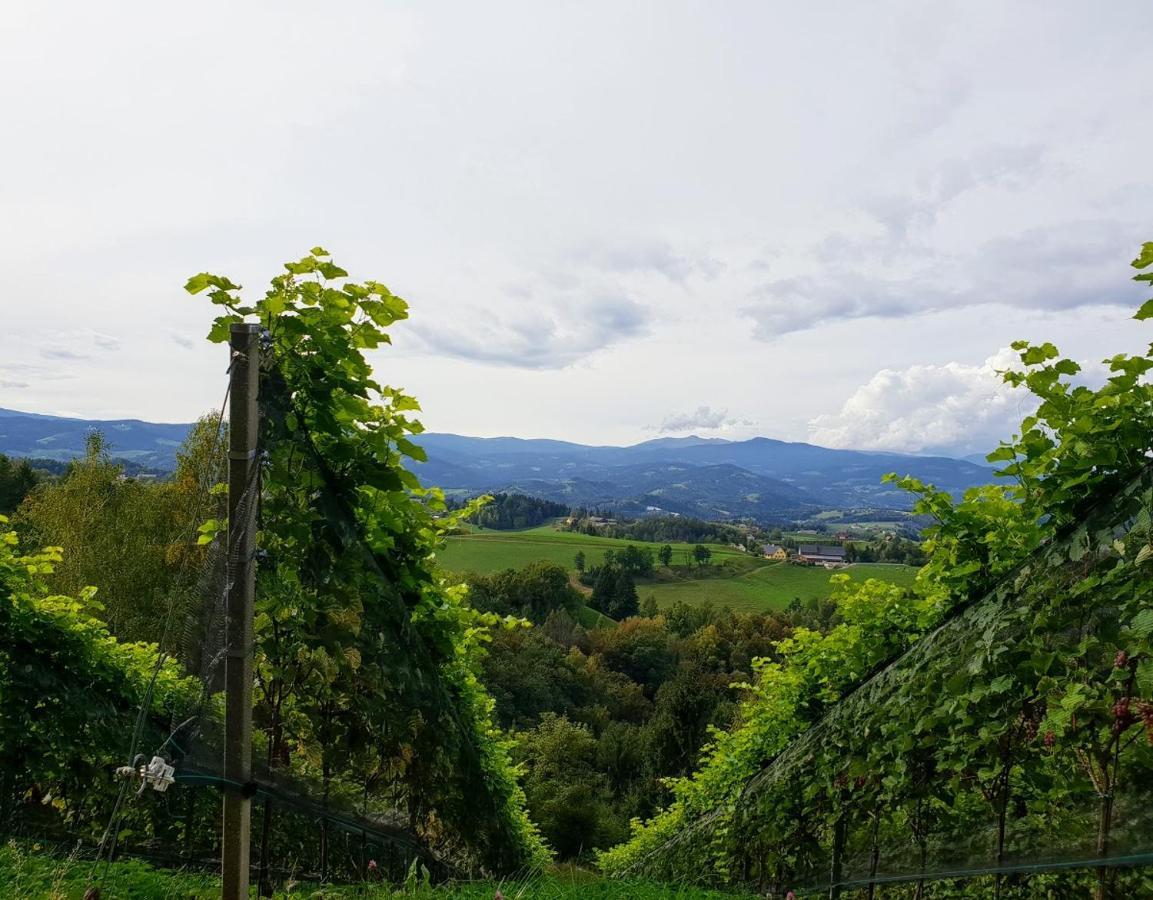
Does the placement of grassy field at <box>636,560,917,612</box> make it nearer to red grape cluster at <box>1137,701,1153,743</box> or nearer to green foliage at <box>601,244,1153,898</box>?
green foliage at <box>601,244,1153,898</box>

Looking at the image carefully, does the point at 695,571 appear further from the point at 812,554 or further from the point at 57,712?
the point at 57,712

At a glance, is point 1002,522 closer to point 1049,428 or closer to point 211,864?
point 1049,428

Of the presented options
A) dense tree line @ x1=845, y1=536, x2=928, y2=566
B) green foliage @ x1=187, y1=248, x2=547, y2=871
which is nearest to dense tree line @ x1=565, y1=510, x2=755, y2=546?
dense tree line @ x1=845, y1=536, x2=928, y2=566

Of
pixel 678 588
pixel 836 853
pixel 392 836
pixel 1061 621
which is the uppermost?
pixel 1061 621

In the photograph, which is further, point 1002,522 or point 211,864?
point 211,864

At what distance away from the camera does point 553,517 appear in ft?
524

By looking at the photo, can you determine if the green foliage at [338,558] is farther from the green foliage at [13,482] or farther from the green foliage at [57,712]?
the green foliage at [13,482]

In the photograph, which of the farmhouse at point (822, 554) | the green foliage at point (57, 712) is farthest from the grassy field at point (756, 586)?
the green foliage at point (57, 712)

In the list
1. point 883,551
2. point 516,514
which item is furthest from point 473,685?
point 516,514

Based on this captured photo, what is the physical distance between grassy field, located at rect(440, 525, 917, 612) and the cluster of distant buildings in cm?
400

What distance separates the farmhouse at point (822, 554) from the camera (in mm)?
103312

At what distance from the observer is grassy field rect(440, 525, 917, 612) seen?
80.0 metres

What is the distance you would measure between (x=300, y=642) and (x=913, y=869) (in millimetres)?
3669

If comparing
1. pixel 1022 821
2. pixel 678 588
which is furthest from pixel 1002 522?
pixel 678 588
